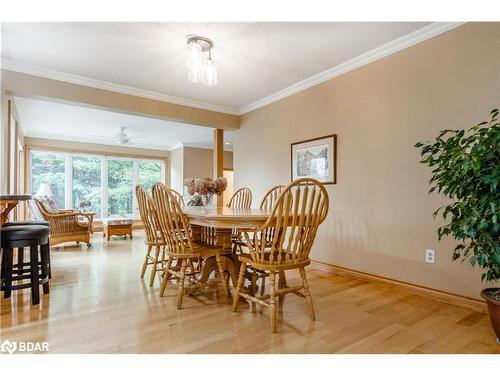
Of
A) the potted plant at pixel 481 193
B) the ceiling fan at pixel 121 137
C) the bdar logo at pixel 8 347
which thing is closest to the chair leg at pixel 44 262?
the bdar logo at pixel 8 347

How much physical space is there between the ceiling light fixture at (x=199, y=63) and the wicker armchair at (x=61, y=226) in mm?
3301

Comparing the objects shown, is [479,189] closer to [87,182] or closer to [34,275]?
[34,275]

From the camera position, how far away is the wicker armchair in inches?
163

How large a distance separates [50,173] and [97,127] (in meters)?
1.88

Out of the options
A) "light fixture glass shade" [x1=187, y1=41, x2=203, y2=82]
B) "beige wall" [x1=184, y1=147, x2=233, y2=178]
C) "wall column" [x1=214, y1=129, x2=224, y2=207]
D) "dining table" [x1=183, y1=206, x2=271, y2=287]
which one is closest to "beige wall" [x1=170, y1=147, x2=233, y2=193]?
"beige wall" [x1=184, y1=147, x2=233, y2=178]

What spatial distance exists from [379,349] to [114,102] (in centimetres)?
388

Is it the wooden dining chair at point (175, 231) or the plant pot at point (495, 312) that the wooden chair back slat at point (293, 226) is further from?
the plant pot at point (495, 312)

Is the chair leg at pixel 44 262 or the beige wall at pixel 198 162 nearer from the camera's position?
the chair leg at pixel 44 262

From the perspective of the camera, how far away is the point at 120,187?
7395 mm

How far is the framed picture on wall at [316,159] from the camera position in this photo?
10.6 ft

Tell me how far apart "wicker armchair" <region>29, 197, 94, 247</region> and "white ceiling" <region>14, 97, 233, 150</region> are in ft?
5.27

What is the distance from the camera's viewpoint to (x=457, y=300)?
2193mm

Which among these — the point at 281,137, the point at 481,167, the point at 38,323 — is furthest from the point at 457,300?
the point at 38,323
